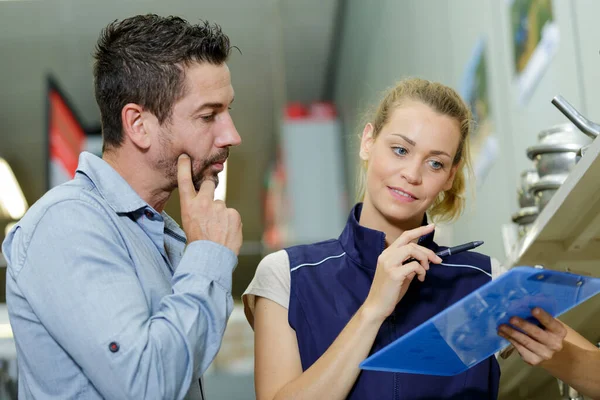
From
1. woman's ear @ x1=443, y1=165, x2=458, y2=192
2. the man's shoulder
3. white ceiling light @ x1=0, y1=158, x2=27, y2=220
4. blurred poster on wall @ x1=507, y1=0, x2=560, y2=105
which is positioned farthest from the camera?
white ceiling light @ x1=0, y1=158, x2=27, y2=220

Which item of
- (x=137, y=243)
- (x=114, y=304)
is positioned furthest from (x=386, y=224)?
(x=114, y=304)

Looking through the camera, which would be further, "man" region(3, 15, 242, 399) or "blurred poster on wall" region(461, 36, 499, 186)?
"blurred poster on wall" region(461, 36, 499, 186)

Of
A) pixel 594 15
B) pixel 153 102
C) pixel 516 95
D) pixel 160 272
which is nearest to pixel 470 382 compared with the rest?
pixel 160 272

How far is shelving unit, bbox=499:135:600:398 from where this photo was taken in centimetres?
151

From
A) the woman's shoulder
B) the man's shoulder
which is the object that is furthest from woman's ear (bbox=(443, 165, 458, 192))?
the man's shoulder

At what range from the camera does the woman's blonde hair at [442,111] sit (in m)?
1.78

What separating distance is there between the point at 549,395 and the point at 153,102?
3.76 feet

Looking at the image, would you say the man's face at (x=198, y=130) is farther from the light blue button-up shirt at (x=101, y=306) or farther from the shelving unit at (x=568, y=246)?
the shelving unit at (x=568, y=246)

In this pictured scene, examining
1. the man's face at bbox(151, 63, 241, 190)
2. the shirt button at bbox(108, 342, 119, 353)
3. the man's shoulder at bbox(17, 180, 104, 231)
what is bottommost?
the shirt button at bbox(108, 342, 119, 353)

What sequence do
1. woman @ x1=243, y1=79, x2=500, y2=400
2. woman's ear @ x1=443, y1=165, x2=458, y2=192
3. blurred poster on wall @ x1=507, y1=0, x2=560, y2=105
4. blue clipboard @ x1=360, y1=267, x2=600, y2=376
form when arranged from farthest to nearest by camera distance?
1. blurred poster on wall @ x1=507, y1=0, x2=560, y2=105
2. woman's ear @ x1=443, y1=165, x2=458, y2=192
3. woman @ x1=243, y1=79, x2=500, y2=400
4. blue clipboard @ x1=360, y1=267, x2=600, y2=376

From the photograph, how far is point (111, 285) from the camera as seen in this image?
126cm

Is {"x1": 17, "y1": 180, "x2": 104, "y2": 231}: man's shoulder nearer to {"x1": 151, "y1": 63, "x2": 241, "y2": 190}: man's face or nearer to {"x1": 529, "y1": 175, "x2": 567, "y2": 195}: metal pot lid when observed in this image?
{"x1": 151, "y1": 63, "x2": 241, "y2": 190}: man's face

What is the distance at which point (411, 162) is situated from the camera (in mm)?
1672

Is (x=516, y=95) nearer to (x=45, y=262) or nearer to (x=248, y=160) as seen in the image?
(x=45, y=262)
